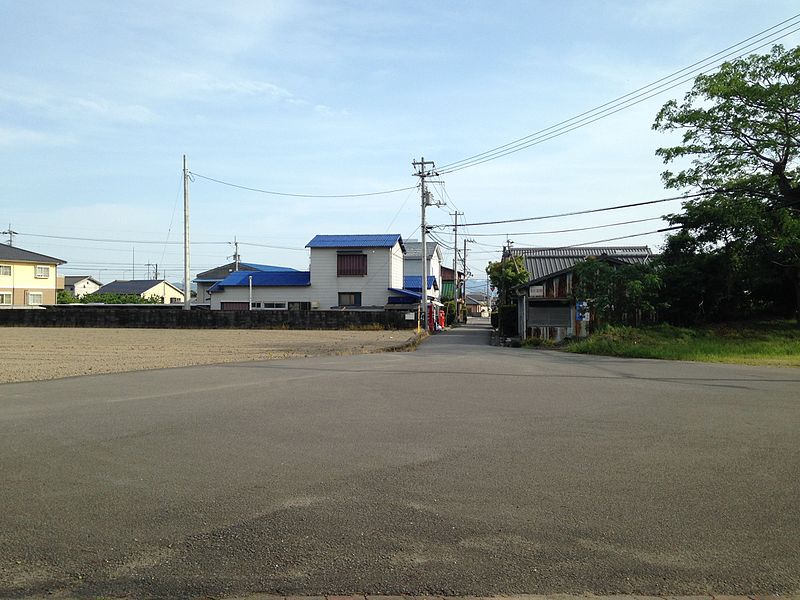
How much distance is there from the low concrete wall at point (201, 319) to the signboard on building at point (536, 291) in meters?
9.82

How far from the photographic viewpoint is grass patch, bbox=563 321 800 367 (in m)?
19.6

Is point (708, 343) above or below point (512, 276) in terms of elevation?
below

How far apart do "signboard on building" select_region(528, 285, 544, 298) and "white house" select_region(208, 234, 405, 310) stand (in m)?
17.8

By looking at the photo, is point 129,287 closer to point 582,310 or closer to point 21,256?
point 21,256

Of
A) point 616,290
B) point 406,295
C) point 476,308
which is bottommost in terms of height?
point 616,290

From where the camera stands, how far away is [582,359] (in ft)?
65.2

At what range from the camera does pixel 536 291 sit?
1248 inches

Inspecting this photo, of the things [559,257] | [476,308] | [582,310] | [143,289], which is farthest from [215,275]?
[476,308]

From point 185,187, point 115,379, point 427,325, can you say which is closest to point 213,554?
point 115,379

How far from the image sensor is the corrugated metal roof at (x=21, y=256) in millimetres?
50787

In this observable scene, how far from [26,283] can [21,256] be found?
2.28 metres

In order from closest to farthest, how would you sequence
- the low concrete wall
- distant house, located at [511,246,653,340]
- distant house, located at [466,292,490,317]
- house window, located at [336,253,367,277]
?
1. distant house, located at [511,246,653,340]
2. the low concrete wall
3. house window, located at [336,253,367,277]
4. distant house, located at [466,292,490,317]

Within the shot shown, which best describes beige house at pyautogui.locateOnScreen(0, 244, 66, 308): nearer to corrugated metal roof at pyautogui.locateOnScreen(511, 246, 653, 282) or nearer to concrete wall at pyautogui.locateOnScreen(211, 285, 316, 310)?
concrete wall at pyautogui.locateOnScreen(211, 285, 316, 310)

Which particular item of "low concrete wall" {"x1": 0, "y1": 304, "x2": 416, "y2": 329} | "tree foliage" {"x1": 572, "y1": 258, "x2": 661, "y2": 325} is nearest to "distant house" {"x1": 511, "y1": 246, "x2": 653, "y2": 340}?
"tree foliage" {"x1": 572, "y1": 258, "x2": 661, "y2": 325}
